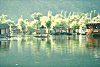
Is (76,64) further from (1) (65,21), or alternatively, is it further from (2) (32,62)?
(1) (65,21)

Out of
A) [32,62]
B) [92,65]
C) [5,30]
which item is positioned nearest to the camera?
[92,65]

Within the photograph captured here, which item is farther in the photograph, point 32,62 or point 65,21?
point 65,21

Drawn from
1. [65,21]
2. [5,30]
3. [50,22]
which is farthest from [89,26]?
[65,21]

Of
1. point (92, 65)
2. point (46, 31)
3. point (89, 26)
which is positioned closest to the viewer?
point (92, 65)

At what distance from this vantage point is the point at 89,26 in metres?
86.8

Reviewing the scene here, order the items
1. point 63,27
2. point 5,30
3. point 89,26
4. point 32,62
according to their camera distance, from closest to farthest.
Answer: point 32,62 < point 5,30 < point 89,26 < point 63,27

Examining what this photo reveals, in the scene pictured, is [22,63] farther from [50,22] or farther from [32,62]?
[50,22]

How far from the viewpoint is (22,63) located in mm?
24359

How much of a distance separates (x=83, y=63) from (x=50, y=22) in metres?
94.0

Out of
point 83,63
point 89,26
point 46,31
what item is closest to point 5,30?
point 89,26

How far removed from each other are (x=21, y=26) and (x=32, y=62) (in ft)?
315

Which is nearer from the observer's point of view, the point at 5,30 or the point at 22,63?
the point at 22,63

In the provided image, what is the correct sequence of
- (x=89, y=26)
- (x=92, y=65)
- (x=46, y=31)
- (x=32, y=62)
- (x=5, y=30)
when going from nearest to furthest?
(x=92, y=65) < (x=32, y=62) < (x=5, y=30) < (x=89, y=26) < (x=46, y=31)

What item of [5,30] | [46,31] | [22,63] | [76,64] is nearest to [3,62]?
[22,63]
